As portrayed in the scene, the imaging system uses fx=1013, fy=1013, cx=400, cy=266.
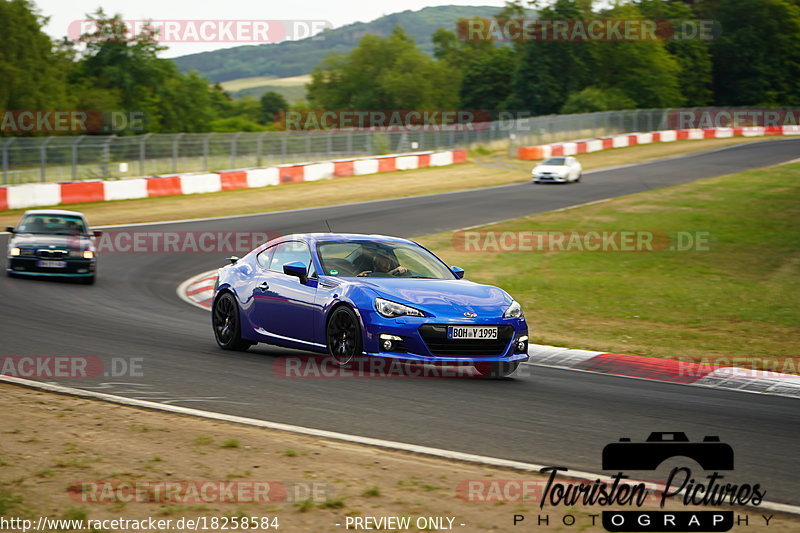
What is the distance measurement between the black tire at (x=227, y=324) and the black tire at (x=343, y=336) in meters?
1.77

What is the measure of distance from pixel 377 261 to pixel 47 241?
10.2 metres

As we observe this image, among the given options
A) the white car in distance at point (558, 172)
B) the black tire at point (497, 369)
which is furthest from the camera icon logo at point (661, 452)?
the white car in distance at point (558, 172)

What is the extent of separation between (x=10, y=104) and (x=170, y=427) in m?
75.3

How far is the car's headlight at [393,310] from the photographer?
31.4 ft

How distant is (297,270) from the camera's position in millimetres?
10477

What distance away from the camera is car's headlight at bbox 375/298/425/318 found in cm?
958

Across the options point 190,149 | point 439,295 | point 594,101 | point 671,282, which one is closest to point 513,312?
point 439,295

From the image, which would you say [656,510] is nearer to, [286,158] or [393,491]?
[393,491]

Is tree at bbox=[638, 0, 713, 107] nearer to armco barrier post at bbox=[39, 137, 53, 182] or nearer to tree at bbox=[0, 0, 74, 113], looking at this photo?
tree at bbox=[0, 0, 74, 113]

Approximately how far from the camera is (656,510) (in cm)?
564

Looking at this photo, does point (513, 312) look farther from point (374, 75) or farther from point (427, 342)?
point (374, 75)

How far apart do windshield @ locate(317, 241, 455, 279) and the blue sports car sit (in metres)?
0.01

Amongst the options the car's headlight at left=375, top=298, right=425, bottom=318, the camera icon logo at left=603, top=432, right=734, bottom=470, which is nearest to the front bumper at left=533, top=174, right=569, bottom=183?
the car's headlight at left=375, top=298, right=425, bottom=318

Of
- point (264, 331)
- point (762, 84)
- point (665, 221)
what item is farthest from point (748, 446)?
point (762, 84)
